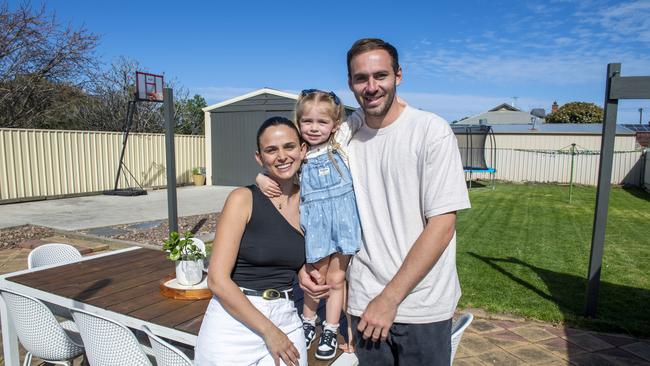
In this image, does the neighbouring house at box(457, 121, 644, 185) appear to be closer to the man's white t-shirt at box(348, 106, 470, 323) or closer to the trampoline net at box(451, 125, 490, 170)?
the trampoline net at box(451, 125, 490, 170)

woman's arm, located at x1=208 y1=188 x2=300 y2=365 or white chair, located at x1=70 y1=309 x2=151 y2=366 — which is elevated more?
woman's arm, located at x1=208 y1=188 x2=300 y2=365

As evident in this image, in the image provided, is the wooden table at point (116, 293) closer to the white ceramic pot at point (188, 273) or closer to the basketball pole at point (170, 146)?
the white ceramic pot at point (188, 273)

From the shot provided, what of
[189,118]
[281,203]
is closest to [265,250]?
[281,203]

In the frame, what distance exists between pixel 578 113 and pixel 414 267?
38.7 meters

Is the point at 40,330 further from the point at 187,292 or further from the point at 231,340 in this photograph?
the point at 231,340

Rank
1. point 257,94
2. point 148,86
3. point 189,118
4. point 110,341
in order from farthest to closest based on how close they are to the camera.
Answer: point 189,118
point 257,94
point 148,86
point 110,341

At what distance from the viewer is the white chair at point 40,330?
2281 mm

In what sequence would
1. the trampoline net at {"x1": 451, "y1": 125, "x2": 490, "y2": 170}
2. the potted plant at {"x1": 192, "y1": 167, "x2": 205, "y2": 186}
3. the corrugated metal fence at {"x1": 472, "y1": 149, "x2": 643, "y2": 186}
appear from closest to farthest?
1. the potted plant at {"x1": 192, "y1": 167, "x2": 205, "y2": 186}
2. the corrugated metal fence at {"x1": 472, "y1": 149, "x2": 643, "y2": 186}
3. the trampoline net at {"x1": 451, "y1": 125, "x2": 490, "y2": 170}

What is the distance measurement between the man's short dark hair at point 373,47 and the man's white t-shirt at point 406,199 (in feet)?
0.64

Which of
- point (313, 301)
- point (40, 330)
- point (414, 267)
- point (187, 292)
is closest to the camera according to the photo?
point (414, 267)

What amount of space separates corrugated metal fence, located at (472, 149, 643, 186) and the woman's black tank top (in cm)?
1836

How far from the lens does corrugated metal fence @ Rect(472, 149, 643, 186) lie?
16.8 m

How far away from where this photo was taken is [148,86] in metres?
12.7

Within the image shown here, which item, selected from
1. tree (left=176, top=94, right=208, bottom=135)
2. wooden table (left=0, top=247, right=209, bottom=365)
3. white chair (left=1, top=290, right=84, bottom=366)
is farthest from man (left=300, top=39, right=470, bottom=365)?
tree (left=176, top=94, right=208, bottom=135)
